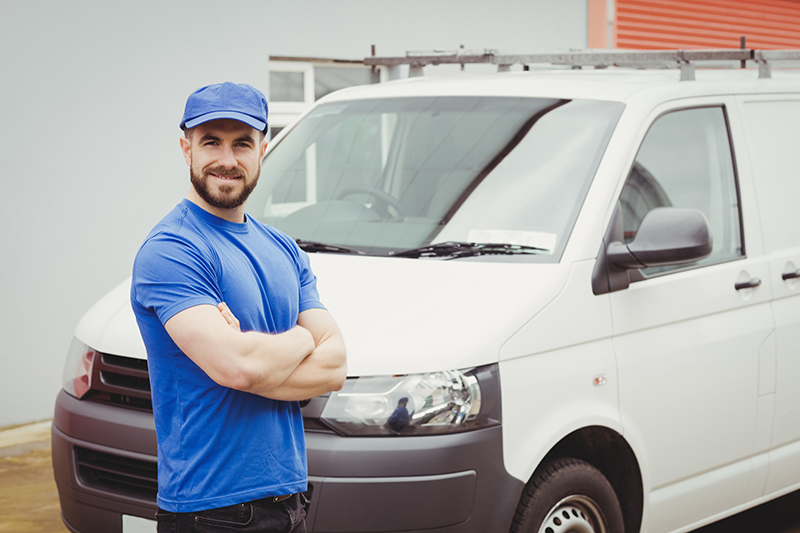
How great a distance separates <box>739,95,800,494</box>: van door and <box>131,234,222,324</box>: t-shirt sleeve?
118 inches

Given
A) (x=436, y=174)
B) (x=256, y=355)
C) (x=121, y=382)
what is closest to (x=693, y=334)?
(x=436, y=174)

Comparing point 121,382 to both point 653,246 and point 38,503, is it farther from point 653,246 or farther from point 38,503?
point 38,503

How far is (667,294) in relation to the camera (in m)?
4.10

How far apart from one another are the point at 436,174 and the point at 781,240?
5.32 feet

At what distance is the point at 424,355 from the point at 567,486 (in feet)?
2.41

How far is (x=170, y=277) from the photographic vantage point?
94.0 inches

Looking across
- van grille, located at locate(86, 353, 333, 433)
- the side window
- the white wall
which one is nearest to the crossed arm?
van grille, located at locate(86, 353, 333, 433)

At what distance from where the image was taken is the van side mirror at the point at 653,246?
12.6 feet

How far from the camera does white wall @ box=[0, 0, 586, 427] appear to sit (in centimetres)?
697

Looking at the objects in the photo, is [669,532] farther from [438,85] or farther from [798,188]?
[438,85]

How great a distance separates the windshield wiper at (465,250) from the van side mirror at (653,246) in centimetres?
24

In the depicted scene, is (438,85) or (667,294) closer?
(667,294)

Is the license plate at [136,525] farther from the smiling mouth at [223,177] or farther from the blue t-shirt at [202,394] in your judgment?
the smiling mouth at [223,177]

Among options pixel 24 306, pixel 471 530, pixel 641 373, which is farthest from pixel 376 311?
pixel 24 306
